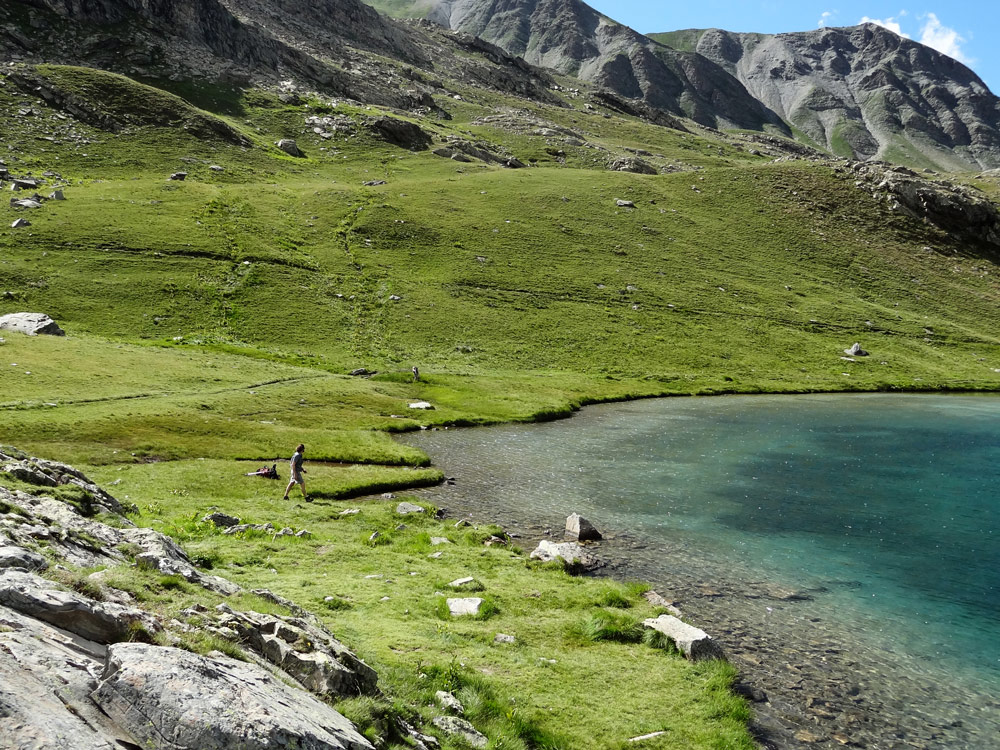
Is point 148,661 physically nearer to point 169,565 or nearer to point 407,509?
point 169,565

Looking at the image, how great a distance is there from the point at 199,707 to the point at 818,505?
3610 centimetres

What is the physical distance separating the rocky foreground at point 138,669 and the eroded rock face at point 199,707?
0.02m

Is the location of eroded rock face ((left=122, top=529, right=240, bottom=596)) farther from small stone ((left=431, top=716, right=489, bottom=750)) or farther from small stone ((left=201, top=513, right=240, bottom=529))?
small stone ((left=201, top=513, right=240, bottom=529))

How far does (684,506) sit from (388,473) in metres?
18.2

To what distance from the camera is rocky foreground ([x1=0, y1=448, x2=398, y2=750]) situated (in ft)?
26.1

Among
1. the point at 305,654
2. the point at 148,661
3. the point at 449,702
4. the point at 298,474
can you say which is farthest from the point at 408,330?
the point at 148,661

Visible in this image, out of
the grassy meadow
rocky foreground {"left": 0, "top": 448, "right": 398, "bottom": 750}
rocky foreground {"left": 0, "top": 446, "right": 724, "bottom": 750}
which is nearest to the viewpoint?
rocky foreground {"left": 0, "top": 448, "right": 398, "bottom": 750}

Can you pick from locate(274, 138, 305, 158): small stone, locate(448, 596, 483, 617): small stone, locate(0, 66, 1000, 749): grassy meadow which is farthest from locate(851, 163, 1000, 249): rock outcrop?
locate(448, 596, 483, 617): small stone

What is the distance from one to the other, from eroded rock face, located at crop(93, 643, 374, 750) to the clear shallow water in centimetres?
1628

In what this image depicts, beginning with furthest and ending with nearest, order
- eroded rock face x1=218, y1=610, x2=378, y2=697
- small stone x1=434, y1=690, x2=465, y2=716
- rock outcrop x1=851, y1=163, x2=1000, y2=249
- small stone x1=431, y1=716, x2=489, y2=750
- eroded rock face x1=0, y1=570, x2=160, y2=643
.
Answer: rock outcrop x1=851, y1=163, x2=1000, y2=249 → small stone x1=434, y1=690, x2=465, y2=716 → small stone x1=431, y1=716, x2=489, y2=750 → eroded rock face x1=218, y1=610, x2=378, y2=697 → eroded rock face x1=0, y1=570, x2=160, y2=643

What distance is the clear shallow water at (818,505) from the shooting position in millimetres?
21922

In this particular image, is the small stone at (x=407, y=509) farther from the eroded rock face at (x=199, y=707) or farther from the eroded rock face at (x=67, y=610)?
the eroded rock face at (x=199, y=707)

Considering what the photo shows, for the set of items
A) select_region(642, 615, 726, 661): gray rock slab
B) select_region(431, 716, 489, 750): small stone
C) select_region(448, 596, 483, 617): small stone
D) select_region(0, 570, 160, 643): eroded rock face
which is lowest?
select_region(448, 596, 483, 617): small stone

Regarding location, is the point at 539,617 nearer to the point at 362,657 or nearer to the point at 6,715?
the point at 362,657
